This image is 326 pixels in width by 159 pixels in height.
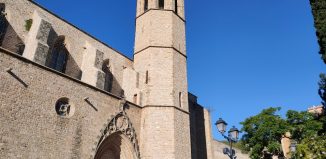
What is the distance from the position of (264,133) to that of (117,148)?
14008 mm

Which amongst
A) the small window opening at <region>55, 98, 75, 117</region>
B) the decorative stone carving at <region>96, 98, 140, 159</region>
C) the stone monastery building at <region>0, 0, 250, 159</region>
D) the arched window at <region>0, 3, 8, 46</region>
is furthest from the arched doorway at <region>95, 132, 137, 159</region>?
the arched window at <region>0, 3, 8, 46</region>

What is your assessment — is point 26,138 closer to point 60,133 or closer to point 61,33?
point 60,133

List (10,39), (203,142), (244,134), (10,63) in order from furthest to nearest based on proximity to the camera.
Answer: (244,134) < (203,142) < (10,39) < (10,63)

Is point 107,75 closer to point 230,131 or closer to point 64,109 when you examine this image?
point 64,109

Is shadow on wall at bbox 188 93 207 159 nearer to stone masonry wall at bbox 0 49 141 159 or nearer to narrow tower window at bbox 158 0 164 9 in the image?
narrow tower window at bbox 158 0 164 9

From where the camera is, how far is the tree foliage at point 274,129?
22.2m

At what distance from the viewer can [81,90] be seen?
12977 millimetres

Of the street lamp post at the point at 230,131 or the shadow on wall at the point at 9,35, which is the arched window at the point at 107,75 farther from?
the street lamp post at the point at 230,131

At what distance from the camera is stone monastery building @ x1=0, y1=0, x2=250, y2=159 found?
420 inches

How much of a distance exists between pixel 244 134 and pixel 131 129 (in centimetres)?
1382

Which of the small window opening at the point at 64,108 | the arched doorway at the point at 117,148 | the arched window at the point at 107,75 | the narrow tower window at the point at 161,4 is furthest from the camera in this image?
the narrow tower window at the point at 161,4

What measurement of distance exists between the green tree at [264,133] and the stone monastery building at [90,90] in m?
4.72

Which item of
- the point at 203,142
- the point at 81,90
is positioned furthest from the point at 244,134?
the point at 81,90

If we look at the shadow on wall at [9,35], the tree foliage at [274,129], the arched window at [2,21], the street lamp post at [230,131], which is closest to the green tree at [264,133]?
the tree foliage at [274,129]
